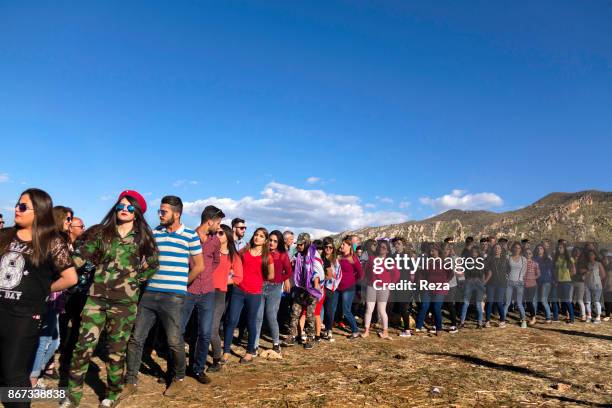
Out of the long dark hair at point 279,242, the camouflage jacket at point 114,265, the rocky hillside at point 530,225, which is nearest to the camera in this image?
the camouflage jacket at point 114,265

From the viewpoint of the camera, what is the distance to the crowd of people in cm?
425

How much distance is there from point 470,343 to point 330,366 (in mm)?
4485

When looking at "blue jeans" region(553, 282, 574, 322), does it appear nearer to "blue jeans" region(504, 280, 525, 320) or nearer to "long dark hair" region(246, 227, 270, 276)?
"blue jeans" region(504, 280, 525, 320)

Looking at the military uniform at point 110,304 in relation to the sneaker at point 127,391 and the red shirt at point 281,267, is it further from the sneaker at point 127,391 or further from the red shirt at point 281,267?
the red shirt at point 281,267

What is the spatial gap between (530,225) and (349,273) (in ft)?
112

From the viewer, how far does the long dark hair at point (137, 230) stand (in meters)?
5.20

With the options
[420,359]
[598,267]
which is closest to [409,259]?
[420,359]

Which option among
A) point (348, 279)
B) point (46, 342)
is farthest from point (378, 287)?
point (46, 342)

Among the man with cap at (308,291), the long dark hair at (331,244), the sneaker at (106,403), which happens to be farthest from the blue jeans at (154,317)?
the long dark hair at (331,244)

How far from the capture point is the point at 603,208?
37.9 metres

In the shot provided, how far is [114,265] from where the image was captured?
5109mm

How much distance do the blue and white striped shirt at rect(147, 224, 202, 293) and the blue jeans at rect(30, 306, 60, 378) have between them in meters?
1.68

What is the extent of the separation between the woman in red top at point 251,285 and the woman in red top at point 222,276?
0.17 metres

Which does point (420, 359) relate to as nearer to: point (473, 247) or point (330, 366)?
point (330, 366)
